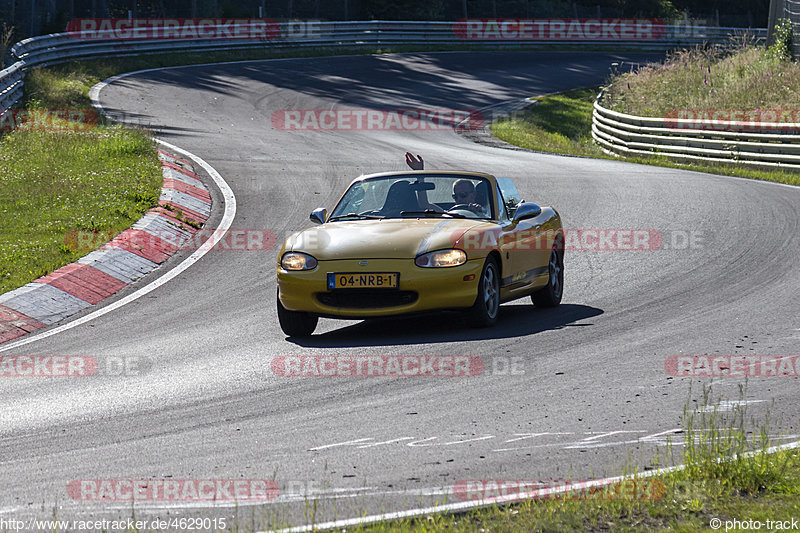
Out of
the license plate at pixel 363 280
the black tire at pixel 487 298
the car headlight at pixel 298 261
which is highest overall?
the car headlight at pixel 298 261

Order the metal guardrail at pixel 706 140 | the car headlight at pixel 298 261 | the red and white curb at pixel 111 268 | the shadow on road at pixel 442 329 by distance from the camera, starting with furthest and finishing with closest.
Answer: the metal guardrail at pixel 706 140, the red and white curb at pixel 111 268, the car headlight at pixel 298 261, the shadow on road at pixel 442 329

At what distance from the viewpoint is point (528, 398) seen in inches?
284

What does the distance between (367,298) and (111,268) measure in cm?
448

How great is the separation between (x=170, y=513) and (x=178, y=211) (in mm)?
11052

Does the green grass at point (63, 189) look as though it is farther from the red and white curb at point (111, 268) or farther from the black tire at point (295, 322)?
the black tire at point (295, 322)

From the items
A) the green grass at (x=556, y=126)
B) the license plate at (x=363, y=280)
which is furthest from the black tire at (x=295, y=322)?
the green grass at (x=556, y=126)

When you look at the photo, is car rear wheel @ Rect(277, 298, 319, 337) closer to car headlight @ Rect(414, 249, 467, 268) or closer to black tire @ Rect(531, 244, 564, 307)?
car headlight @ Rect(414, 249, 467, 268)

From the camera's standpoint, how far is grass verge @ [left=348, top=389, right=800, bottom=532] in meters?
4.78

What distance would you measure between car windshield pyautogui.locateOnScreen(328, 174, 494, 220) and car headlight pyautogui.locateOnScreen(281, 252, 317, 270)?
1.04m

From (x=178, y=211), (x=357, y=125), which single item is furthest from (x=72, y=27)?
(x=178, y=211)

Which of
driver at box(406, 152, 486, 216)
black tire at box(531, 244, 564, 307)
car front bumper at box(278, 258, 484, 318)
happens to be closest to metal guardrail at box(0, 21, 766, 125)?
driver at box(406, 152, 486, 216)

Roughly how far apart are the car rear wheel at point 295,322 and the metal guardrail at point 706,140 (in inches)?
637

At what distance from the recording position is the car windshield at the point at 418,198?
10.5 m

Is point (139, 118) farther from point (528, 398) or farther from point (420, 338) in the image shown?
point (528, 398)
